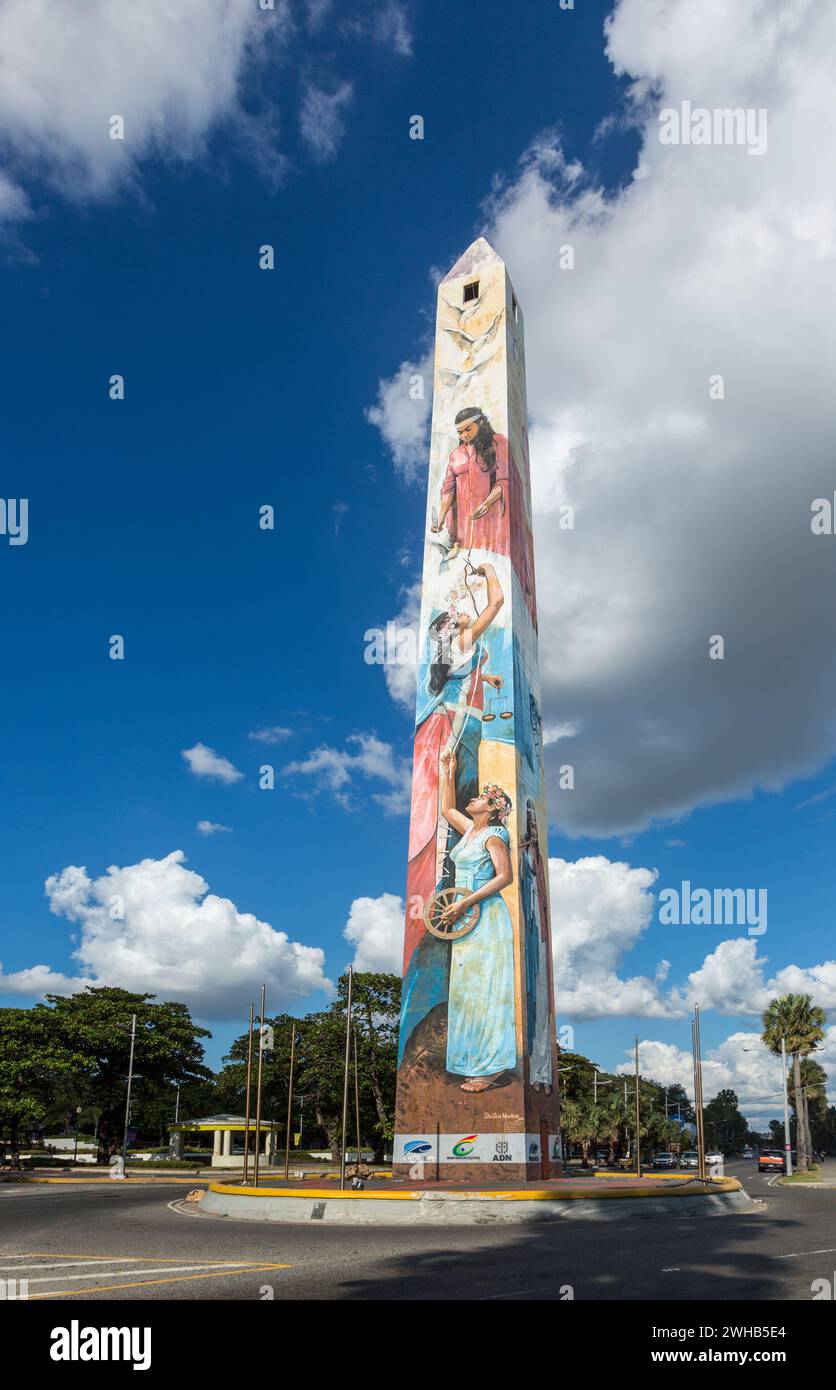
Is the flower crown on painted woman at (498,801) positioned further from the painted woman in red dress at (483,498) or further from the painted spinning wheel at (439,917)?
the painted woman in red dress at (483,498)

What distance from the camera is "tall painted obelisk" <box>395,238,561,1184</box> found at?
38.7 metres

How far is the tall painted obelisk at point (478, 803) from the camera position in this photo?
38.7 m

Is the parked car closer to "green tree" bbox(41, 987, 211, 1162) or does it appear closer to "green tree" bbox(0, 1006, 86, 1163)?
"green tree" bbox(41, 987, 211, 1162)

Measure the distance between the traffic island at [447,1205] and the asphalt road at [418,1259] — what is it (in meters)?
0.85

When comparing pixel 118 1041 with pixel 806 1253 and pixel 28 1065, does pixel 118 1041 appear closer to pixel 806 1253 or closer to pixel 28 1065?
pixel 28 1065

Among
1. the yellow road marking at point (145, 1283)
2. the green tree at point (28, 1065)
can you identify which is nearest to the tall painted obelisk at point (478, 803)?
the yellow road marking at point (145, 1283)

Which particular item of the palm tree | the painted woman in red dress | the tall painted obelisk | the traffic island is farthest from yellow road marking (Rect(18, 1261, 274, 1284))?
the palm tree

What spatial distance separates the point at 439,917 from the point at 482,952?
2.44m

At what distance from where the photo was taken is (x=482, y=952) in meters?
40.6

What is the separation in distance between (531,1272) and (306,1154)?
79.6 m

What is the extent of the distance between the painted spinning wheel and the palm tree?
49042 millimetres

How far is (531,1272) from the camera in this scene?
15664mm
